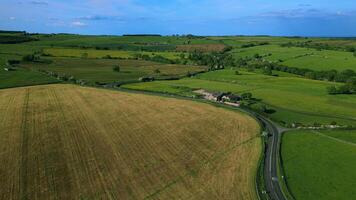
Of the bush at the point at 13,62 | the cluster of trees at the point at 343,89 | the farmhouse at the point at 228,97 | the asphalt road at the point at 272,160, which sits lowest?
the asphalt road at the point at 272,160

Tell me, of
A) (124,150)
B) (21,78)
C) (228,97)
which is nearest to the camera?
(124,150)

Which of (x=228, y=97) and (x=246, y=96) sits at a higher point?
(x=246, y=96)

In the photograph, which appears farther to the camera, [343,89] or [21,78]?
[21,78]

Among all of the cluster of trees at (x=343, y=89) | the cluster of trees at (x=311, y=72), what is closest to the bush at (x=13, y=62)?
the cluster of trees at (x=311, y=72)

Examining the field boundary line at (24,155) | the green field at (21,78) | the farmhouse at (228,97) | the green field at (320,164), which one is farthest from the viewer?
the green field at (21,78)

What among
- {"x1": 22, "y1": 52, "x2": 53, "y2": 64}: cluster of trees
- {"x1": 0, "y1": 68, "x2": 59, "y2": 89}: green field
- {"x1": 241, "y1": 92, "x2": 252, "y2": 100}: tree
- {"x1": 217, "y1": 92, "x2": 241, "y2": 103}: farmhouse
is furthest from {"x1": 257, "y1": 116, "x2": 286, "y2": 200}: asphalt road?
{"x1": 22, "y1": 52, "x2": 53, "y2": 64}: cluster of trees

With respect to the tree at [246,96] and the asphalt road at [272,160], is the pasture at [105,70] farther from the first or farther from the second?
the asphalt road at [272,160]

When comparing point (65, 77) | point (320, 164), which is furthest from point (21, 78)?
point (320, 164)

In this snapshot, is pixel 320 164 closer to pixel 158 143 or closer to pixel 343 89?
pixel 158 143
